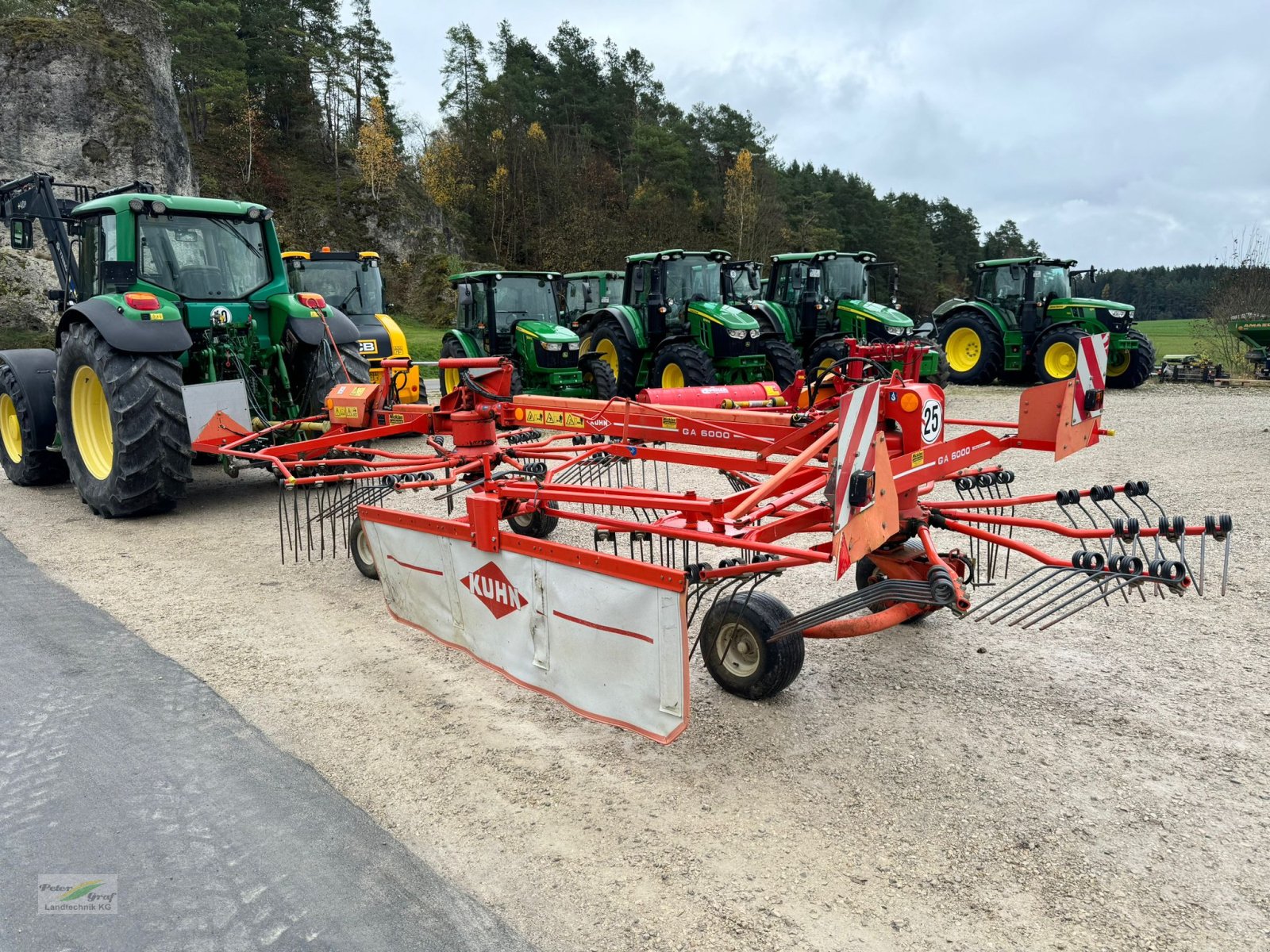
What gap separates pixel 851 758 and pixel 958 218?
6177 cm

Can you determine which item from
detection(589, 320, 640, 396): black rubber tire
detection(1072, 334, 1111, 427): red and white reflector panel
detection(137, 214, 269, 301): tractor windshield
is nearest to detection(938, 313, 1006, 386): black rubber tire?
detection(589, 320, 640, 396): black rubber tire

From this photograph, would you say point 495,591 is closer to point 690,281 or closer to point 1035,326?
point 690,281

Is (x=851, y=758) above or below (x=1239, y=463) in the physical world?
below

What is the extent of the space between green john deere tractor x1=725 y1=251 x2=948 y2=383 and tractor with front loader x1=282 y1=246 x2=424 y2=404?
4803mm

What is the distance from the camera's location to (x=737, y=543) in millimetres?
2900

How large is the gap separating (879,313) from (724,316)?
2.81 m

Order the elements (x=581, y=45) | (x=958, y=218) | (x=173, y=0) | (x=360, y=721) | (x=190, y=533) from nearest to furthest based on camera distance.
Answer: (x=360, y=721), (x=190, y=533), (x=173, y=0), (x=581, y=45), (x=958, y=218)

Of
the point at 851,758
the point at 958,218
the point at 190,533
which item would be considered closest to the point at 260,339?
the point at 190,533

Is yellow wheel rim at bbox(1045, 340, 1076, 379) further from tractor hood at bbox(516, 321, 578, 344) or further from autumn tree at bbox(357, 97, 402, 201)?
autumn tree at bbox(357, 97, 402, 201)

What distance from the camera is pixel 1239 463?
7.51m

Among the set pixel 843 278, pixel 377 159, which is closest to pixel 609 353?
pixel 843 278

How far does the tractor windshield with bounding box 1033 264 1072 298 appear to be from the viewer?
14.4 m

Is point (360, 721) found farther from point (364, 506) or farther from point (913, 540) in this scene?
point (913, 540)

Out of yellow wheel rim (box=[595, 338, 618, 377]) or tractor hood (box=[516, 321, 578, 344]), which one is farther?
yellow wheel rim (box=[595, 338, 618, 377])
